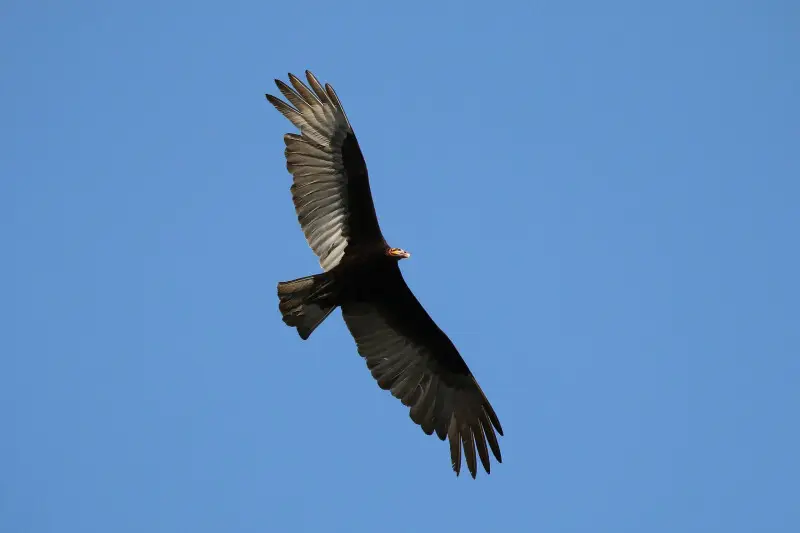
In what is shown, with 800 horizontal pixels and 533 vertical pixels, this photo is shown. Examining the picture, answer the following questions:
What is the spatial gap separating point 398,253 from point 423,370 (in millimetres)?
1933

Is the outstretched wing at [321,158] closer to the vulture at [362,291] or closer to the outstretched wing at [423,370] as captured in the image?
the vulture at [362,291]

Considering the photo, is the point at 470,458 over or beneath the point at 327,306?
beneath

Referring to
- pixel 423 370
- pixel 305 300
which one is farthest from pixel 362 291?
pixel 423 370

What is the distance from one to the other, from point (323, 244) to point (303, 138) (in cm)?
137

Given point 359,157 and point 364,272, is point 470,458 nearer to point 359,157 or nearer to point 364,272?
point 364,272

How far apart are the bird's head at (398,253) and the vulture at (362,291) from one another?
0.07 feet

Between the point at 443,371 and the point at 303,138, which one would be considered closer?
the point at 303,138

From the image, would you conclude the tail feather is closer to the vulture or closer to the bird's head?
the vulture

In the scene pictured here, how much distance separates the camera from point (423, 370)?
15.0 metres

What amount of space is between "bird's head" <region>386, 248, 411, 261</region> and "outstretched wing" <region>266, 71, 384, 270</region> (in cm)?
41

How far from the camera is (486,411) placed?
48.7ft

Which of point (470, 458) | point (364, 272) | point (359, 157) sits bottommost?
point (470, 458)

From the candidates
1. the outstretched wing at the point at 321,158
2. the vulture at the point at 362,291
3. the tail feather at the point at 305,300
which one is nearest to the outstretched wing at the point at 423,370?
the vulture at the point at 362,291

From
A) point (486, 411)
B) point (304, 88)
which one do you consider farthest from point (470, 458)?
point (304, 88)
